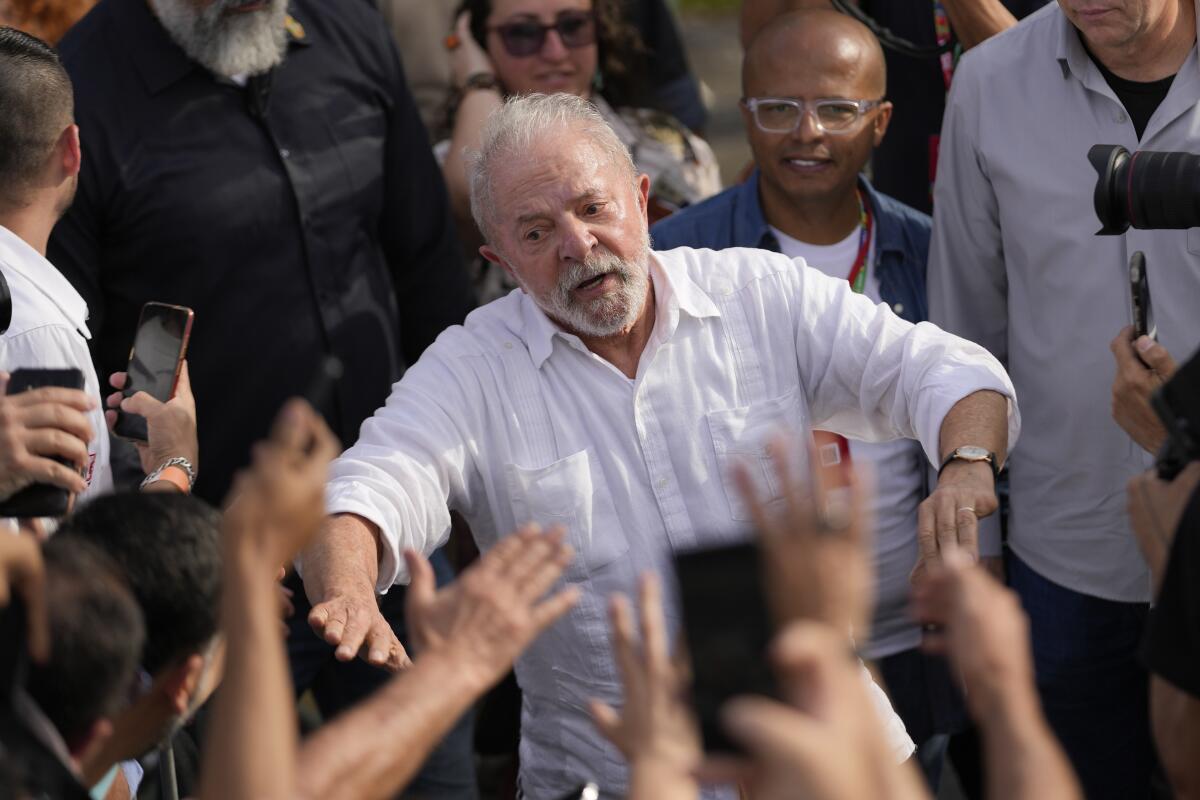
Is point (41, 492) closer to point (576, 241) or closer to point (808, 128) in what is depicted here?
point (576, 241)

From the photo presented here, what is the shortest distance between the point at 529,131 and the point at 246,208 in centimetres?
94

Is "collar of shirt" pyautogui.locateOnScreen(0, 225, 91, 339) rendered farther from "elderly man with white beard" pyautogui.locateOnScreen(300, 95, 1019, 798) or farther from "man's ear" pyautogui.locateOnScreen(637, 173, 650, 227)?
"man's ear" pyautogui.locateOnScreen(637, 173, 650, 227)

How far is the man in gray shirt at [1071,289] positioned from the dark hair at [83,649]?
2.29m

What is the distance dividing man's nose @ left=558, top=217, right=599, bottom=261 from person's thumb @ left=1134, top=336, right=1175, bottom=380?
1.04 metres

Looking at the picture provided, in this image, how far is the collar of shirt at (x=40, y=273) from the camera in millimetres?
3062

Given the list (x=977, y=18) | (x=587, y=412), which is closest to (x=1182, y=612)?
(x=587, y=412)

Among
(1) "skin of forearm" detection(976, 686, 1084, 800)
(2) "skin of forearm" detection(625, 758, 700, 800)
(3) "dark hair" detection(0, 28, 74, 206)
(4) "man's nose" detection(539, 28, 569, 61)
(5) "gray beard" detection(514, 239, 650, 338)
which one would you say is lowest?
(4) "man's nose" detection(539, 28, 569, 61)

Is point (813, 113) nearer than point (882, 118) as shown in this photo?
Yes

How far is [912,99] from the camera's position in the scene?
15.4 feet

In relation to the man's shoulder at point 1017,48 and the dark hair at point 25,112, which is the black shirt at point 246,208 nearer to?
the dark hair at point 25,112

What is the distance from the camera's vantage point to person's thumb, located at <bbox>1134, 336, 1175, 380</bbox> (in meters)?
2.94

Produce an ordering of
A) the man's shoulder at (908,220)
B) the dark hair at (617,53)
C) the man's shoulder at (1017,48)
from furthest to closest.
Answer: the dark hair at (617,53) < the man's shoulder at (908,220) < the man's shoulder at (1017,48)

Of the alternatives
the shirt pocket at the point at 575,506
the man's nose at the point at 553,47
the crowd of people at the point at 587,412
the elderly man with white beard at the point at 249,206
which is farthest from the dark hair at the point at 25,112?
the man's nose at the point at 553,47

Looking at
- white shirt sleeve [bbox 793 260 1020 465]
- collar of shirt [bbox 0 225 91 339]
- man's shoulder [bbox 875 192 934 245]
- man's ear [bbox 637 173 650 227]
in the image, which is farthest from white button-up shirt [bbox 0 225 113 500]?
man's shoulder [bbox 875 192 934 245]
